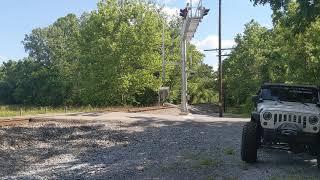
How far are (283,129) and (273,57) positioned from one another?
49071mm

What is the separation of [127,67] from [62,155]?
35176 mm

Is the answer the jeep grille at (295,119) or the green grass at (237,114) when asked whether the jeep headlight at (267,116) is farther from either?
the green grass at (237,114)

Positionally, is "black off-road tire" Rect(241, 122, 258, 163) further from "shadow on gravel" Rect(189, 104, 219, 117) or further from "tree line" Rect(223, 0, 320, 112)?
"shadow on gravel" Rect(189, 104, 219, 117)

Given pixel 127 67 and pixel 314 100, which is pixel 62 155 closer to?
pixel 314 100

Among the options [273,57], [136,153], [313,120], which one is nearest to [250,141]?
[313,120]

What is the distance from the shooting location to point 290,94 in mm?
14680

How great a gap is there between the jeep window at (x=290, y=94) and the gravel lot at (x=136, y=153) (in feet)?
5.87

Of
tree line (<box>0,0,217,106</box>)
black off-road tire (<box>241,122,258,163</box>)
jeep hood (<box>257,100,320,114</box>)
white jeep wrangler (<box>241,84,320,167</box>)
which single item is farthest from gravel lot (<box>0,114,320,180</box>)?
tree line (<box>0,0,217,106</box>)

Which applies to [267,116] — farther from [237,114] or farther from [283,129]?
[237,114]

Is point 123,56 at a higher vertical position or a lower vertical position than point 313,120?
higher

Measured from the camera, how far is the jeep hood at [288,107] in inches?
516

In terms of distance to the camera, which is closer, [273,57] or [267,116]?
[267,116]

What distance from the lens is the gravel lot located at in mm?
13180

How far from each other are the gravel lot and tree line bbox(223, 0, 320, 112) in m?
5.87
